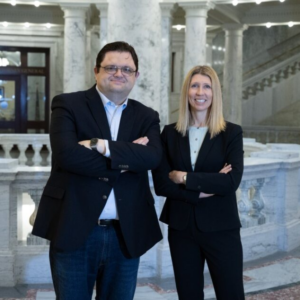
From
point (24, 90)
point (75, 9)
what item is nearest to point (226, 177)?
point (75, 9)

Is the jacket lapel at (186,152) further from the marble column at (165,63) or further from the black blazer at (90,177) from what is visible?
the marble column at (165,63)

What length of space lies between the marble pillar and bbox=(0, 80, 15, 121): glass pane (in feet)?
38.8

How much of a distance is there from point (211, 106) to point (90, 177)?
0.84 meters

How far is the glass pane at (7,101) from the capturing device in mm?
20625

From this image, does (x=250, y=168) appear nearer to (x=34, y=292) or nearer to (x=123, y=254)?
(x=34, y=292)

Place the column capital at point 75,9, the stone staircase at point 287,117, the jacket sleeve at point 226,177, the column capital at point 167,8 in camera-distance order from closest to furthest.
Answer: the jacket sleeve at point 226,177 → the column capital at point 167,8 → the column capital at point 75,9 → the stone staircase at point 287,117

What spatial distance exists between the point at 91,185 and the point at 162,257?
256 cm

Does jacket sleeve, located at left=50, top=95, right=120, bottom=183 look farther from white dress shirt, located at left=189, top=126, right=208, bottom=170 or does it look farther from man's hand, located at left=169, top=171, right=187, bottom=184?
white dress shirt, located at left=189, top=126, right=208, bottom=170

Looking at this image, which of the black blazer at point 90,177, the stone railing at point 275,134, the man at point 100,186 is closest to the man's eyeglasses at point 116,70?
the man at point 100,186

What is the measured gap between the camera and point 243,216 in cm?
612

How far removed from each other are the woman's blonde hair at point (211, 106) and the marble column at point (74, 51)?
35.5 feet

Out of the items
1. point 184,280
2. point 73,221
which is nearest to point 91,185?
point 73,221

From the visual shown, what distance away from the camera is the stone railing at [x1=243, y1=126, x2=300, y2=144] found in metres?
18.2

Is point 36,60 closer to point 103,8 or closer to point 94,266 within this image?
point 103,8
